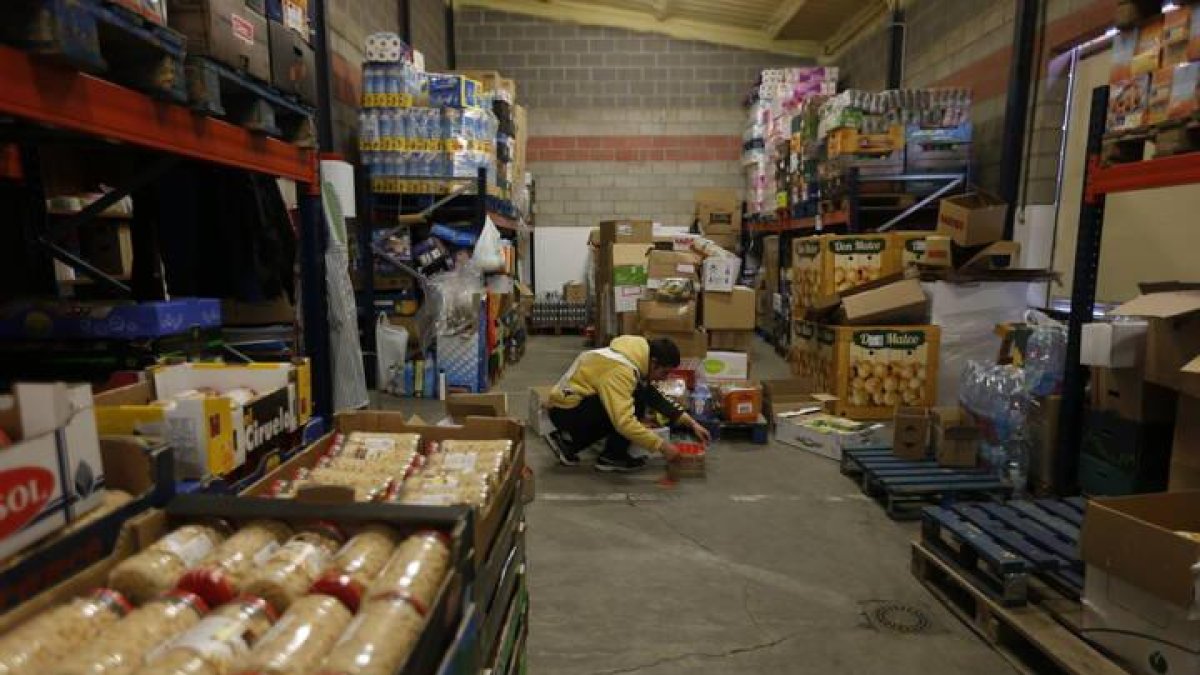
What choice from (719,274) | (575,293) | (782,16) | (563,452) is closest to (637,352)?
(563,452)

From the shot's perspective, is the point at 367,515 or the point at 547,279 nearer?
the point at 367,515

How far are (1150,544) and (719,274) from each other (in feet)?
13.9

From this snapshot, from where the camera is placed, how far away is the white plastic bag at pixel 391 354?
612 cm

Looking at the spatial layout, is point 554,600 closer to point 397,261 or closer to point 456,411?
point 456,411

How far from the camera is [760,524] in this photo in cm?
349

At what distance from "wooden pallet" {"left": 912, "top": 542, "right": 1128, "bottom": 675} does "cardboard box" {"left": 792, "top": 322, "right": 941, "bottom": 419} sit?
2.63 meters

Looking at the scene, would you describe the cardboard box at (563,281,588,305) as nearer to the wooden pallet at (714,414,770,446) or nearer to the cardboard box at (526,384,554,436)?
the cardboard box at (526,384,554,436)

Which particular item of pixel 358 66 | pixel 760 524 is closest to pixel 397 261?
pixel 358 66

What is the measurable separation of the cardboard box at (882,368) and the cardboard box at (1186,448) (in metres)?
2.48

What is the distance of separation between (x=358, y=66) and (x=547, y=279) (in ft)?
17.0

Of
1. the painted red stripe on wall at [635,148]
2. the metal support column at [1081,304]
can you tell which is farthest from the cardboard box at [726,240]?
the metal support column at [1081,304]

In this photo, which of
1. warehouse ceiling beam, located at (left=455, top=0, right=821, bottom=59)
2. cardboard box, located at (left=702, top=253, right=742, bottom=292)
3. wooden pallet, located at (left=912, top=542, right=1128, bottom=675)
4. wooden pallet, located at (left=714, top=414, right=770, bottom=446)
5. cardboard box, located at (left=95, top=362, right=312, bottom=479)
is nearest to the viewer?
cardboard box, located at (left=95, top=362, right=312, bottom=479)

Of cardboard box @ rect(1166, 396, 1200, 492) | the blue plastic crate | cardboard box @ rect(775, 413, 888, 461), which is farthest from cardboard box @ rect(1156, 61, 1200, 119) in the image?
the blue plastic crate

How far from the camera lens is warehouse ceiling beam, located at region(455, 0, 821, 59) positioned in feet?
36.0
